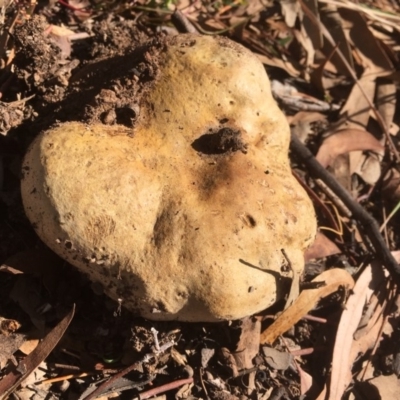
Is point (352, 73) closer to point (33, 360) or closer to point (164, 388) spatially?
point (164, 388)

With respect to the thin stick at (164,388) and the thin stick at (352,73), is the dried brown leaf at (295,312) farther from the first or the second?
the thin stick at (352,73)

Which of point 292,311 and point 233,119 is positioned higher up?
point 233,119

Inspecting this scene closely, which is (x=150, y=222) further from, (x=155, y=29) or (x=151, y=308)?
(x=155, y=29)

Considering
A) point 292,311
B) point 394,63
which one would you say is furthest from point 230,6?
point 292,311

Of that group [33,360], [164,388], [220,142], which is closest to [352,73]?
[220,142]

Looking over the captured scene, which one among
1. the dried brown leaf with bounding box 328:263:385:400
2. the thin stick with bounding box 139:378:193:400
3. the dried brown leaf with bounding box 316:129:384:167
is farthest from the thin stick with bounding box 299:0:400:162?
the thin stick with bounding box 139:378:193:400

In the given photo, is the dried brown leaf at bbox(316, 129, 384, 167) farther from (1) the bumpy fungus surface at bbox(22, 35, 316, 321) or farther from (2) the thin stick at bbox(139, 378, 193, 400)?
(2) the thin stick at bbox(139, 378, 193, 400)
